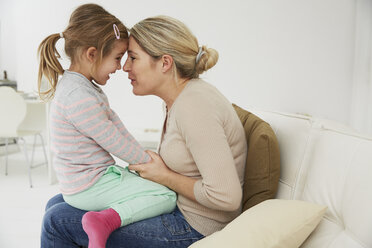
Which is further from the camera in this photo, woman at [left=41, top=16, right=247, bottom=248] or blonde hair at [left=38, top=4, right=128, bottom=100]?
A: blonde hair at [left=38, top=4, right=128, bottom=100]

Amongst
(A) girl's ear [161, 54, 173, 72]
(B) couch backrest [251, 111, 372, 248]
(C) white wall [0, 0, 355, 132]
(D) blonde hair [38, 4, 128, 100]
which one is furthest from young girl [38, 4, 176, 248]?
(C) white wall [0, 0, 355, 132]

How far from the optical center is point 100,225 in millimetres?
914

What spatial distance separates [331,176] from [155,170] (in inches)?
22.1

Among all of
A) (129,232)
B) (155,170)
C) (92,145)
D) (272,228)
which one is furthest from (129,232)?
(272,228)

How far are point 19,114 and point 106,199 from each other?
2.21 metres

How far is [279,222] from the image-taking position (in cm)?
81

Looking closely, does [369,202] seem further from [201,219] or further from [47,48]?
[47,48]

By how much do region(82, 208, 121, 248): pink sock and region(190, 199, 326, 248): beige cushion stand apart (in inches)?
10.6

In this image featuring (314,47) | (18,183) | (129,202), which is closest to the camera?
(129,202)

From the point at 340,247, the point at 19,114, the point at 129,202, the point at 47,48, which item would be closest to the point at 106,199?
the point at 129,202

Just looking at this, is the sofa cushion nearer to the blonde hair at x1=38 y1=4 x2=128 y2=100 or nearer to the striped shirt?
the striped shirt

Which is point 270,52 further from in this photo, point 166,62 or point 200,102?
point 200,102

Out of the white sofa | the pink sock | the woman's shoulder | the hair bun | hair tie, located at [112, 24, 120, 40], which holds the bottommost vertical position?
the pink sock

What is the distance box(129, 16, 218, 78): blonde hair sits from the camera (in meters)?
1.12
